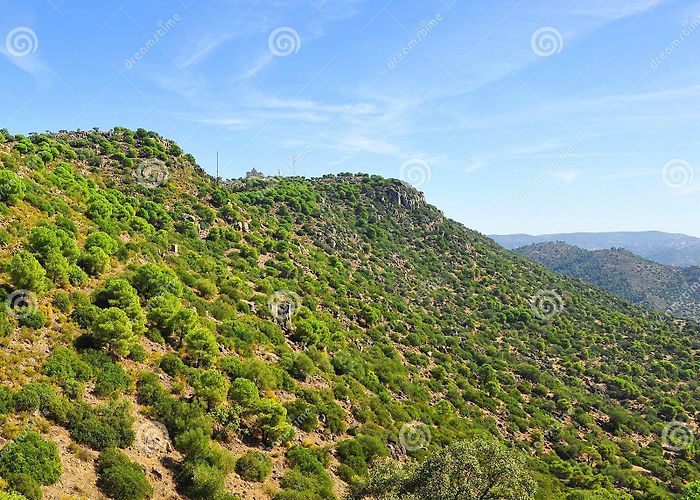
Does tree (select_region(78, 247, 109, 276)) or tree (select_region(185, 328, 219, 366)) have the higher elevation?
tree (select_region(78, 247, 109, 276))

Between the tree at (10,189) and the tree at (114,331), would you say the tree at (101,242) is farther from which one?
the tree at (114,331)

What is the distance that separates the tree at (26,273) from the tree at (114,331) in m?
3.23

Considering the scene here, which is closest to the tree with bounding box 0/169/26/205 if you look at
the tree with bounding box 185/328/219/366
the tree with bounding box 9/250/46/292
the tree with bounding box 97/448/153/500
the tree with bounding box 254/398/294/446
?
the tree with bounding box 9/250/46/292

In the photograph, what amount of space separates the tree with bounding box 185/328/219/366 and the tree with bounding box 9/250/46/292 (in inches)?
294

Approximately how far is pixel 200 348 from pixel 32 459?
34.8 ft

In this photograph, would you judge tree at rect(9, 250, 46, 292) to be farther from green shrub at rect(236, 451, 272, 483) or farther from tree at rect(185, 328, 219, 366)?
green shrub at rect(236, 451, 272, 483)

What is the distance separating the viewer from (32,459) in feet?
42.9

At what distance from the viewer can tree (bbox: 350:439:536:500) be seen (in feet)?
51.3

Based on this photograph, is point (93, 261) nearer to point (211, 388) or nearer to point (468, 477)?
point (211, 388)

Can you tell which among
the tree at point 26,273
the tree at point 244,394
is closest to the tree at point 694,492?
the tree at point 244,394

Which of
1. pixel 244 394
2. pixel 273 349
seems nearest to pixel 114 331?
pixel 244 394

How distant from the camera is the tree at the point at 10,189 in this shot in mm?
27453

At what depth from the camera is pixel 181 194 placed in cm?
5628

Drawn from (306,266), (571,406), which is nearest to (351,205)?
(306,266)
